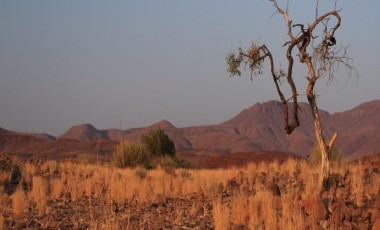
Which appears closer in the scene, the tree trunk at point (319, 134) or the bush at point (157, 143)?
the tree trunk at point (319, 134)

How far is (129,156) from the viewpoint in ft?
84.6

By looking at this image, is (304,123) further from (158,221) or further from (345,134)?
(158,221)

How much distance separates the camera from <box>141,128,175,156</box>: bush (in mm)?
31031

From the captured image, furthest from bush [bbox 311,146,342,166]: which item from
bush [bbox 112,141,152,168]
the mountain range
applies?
the mountain range

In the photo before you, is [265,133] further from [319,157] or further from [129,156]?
[319,157]

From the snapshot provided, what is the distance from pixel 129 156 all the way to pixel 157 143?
548 centimetres

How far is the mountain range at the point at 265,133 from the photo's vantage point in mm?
101000

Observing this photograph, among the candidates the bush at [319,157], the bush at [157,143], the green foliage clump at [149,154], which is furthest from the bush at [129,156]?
the bush at [319,157]

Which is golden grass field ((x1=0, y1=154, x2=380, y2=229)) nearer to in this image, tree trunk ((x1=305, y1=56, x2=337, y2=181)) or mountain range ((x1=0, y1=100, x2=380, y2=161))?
tree trunk ((x1=305, y1=56, x2=337, y2=181))

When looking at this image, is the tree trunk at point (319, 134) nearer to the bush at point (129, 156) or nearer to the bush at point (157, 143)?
the bush at point (129, 156)

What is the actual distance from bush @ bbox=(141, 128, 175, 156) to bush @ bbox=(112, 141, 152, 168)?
4.47 meters

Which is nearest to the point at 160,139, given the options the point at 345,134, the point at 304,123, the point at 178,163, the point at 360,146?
the point at 178,163

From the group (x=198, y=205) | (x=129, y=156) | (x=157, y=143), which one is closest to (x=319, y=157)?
(x=129, y=156)

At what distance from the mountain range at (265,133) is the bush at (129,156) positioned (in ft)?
190
